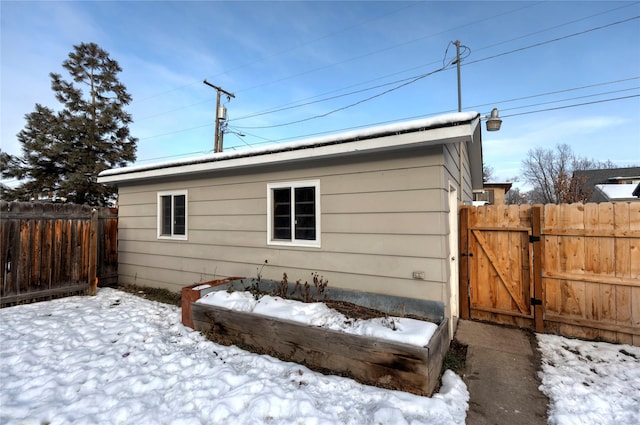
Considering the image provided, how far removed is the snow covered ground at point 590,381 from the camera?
7.75 ft

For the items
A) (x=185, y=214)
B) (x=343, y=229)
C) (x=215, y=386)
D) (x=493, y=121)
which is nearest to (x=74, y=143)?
(x=185, y=214)

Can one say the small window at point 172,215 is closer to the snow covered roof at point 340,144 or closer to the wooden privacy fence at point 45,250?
the snow covered roof at point 340,144

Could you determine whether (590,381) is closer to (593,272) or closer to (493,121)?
(593,272)

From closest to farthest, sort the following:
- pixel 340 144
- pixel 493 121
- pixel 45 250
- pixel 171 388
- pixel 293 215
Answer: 1. pixel 171 388
2. pixel 340 144
3. pixel 293 215
4. pixel 493 121
5. pixel 45 250

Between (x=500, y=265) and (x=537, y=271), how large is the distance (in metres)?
0.46

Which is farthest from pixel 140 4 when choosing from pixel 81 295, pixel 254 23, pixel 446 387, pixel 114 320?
pixel 446 387

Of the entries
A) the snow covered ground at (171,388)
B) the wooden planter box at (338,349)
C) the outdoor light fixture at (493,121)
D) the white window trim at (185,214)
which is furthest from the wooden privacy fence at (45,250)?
the outdoor light fixture at (493,121)

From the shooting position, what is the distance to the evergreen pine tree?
44.9 ft

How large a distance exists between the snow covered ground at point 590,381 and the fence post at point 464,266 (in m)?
1.06

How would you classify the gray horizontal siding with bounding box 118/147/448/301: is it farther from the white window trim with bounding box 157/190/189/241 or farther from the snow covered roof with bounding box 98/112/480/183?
the snow covered roof with bounding box 98/112/480/183

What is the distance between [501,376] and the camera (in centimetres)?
307

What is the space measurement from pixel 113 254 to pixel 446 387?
Answer: 7.71 metres

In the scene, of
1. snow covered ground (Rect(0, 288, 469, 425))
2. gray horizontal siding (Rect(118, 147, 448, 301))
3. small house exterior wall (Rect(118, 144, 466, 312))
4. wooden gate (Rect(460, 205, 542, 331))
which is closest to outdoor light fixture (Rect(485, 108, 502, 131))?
small house exterior wall (Rect(118, 144, 466, 312))

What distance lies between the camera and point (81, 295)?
5859 mm
